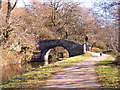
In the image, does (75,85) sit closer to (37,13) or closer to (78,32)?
(37,13)

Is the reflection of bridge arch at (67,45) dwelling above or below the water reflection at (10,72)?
above

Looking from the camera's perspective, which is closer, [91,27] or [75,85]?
[75,85]

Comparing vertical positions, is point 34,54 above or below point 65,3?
below

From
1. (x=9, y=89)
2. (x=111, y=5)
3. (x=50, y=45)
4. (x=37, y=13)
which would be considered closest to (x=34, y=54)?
(x=50, y=45)

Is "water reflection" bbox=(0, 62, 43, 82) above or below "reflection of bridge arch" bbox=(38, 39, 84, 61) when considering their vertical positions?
below

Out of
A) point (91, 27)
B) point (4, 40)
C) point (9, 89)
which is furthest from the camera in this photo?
point (91, 27)

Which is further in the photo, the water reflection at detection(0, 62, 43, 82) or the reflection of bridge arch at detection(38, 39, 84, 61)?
the reflection of bridge arch at detection(38, 39, 84, 61)

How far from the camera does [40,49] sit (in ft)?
77.2

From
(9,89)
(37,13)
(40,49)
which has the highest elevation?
(37,13)

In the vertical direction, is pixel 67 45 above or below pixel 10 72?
above

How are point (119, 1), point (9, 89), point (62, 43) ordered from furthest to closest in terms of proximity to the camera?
point (62, 43) → point (119, 1) → point (9, 89)

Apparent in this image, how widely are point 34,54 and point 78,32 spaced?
10.1 meters

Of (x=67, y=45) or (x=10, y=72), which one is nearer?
(x=10, y=72)

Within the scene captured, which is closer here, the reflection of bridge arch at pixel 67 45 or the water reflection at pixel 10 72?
the water reflection at pixel 10 72
